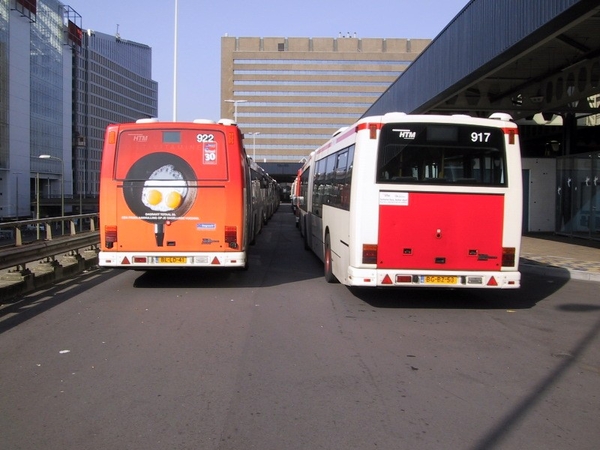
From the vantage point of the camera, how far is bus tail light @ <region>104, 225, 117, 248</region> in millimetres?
10164

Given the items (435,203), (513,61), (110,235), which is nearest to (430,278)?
(435,203)

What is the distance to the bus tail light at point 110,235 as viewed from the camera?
10.2 m

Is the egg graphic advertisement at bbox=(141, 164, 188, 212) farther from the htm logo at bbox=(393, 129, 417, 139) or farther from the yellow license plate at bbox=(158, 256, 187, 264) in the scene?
the htm logo at bbox=(393, 129, 417, 139)

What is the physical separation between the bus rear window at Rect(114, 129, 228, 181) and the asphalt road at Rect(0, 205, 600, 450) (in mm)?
2134

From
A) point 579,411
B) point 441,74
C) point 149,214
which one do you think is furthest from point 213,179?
point 441,74

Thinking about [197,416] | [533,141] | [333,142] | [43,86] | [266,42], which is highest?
[266,42]

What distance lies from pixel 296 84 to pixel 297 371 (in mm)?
130998

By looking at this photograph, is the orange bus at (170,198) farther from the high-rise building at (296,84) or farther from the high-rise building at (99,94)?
the high-rise building at (296,84)

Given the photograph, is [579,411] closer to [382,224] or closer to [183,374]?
[183,374]

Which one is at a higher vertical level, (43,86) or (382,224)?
(43,86)

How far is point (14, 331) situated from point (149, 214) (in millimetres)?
3361

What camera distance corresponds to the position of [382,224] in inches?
341

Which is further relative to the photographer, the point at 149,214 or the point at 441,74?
the point at 441,74

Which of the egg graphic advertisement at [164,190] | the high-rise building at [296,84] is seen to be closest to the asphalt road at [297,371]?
the egg graphic advertisement at [164,190]
